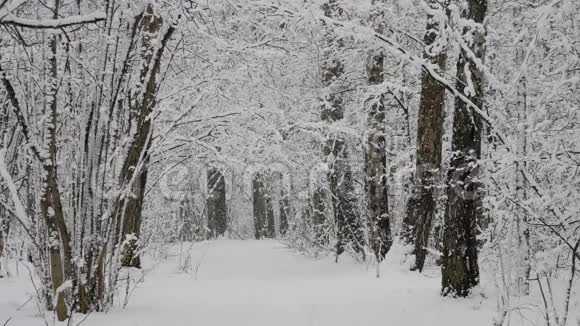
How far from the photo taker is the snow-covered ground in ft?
12.8

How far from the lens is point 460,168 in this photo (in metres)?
4.60

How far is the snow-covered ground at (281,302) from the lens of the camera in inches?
154

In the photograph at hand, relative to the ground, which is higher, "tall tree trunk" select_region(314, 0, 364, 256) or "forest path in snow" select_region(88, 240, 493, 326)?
"tall tree trunk" select_region(314, 0, 364, 256)

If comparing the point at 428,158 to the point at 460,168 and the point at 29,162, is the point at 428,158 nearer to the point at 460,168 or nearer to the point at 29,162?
the point at 460,168

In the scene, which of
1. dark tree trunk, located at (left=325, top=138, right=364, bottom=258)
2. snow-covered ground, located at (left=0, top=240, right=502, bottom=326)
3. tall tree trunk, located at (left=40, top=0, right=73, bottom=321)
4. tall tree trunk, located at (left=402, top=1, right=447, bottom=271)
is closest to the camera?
tall tree trunk, located at (left=40, top=0, right=73, bottom=321)

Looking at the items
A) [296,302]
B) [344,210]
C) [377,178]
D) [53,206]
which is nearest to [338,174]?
[344,210]

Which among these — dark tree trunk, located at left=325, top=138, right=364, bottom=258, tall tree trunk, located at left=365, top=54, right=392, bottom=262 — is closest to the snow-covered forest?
tall tree trunk, located at left=365, top=54, right=392, bottom=262

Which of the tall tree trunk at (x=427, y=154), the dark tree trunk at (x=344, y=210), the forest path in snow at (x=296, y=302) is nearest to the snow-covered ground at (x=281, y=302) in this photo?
the forest path in snow at (x=296, y=302)

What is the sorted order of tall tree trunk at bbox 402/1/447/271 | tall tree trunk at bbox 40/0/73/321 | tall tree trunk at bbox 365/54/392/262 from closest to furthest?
tall tree trunk at bbox 40/0/73/321, tall tree trunk at bbox 402/1/447/271, tall tree trunk at bbox 365/54/392/262

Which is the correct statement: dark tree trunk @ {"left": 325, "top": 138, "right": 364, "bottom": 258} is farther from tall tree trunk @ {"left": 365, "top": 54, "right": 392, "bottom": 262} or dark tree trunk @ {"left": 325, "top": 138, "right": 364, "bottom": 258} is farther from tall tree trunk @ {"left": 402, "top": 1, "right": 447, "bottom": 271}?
tall tree trunk @ {"left": 402, "top": 1, "right": 447, "bottom": 271}

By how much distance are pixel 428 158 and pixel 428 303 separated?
9.65 ft

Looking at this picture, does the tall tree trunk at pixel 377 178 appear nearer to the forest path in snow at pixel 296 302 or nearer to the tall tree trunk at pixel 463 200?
the forest path in snow at pixel 296 302

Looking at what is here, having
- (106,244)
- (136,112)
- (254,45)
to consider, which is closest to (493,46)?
(254,45)

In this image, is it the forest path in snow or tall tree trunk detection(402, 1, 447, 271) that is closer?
the forest path in snow
